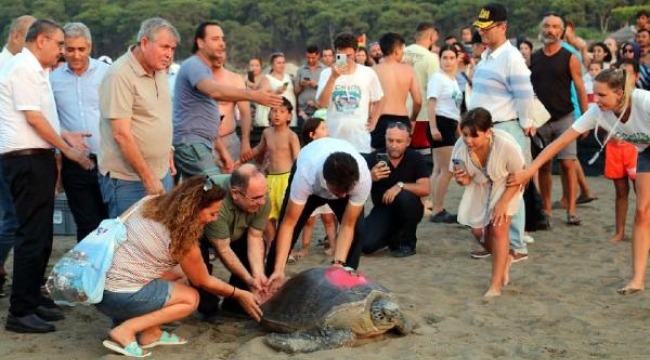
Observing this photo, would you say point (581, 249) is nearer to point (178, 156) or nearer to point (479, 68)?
point (479, 68)

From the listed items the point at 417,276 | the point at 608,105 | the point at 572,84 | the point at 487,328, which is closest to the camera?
the point at 487,328

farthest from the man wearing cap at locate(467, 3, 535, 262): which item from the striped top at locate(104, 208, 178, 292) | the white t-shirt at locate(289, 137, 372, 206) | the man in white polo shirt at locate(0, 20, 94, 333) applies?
the man in white polo shirt at locate(0, 20, 94, 333)

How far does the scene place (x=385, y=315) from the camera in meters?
4.24

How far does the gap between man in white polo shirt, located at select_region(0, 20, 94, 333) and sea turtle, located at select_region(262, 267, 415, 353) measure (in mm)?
1235

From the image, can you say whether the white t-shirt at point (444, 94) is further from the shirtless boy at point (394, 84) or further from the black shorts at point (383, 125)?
the black shorts at point (383, 125)

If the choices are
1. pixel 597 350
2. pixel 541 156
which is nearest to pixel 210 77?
pixel 541 156

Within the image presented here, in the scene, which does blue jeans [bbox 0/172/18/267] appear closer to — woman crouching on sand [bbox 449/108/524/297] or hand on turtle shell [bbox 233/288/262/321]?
hand on turtle shell [bbox 233/288/262/321]

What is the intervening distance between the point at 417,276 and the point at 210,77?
188 centimetres

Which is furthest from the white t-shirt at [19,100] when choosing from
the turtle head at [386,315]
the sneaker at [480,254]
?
the sneaker at [480,254]

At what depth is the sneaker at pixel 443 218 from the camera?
7609 millimetres

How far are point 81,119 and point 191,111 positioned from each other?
67 cm

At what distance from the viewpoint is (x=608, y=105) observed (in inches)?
195

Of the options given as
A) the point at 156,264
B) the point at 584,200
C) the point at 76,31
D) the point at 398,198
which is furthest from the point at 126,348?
the point at 584,200

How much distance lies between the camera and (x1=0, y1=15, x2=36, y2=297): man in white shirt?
4.88 m
